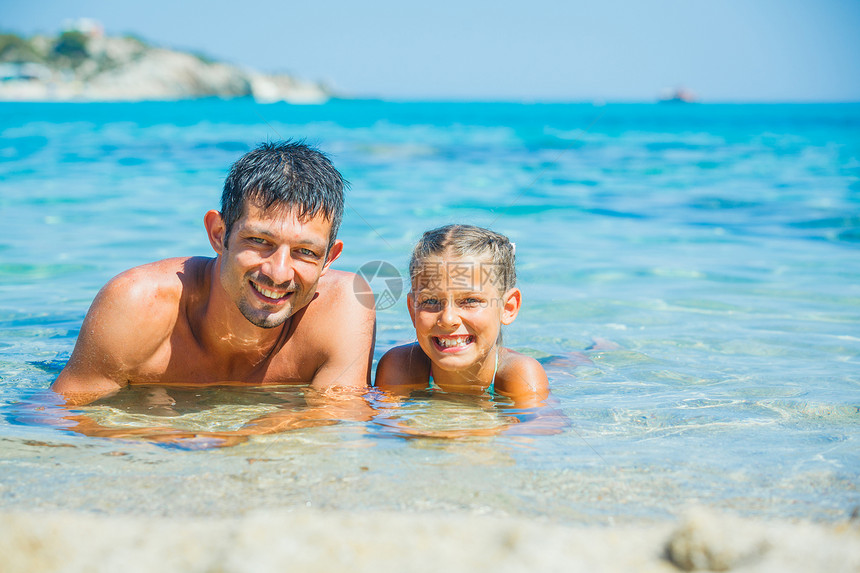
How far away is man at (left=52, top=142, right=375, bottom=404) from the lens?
3.50m

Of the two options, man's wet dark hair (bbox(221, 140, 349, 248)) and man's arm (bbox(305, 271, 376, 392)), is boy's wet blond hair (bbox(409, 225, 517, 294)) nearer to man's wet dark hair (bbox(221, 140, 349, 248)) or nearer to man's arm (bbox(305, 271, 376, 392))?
man's arm (bbox(305, 271, 376, 392))

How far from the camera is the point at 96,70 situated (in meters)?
90.0

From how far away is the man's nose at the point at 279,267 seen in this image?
3426 mm

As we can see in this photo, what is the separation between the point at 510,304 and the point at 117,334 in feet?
6.50

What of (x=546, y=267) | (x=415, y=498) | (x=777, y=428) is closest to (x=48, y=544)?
(x=415, y=498)

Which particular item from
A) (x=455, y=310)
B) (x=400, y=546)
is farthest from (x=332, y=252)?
(x=400, y=546)

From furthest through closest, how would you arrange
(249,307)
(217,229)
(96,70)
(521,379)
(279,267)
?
1. (96,70)
2. (521,379)
3. (217,229)
4. (249,307)
5. (279,267)

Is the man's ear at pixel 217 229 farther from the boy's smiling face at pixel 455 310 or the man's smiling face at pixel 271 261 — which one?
the boy's smiling face at pixel 455 310

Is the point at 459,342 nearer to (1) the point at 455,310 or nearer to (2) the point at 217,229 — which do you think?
(1) the point at 455,310

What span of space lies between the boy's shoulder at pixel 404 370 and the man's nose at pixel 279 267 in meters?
0.92

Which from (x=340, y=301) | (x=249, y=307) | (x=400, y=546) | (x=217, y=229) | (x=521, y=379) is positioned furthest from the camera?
(x=521, y=379)

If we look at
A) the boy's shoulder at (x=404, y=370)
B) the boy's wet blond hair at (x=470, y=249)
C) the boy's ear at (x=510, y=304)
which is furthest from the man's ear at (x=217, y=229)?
the boy's ear at (x=510, y=304)

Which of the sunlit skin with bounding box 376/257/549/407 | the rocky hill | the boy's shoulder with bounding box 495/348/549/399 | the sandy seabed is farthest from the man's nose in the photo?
the rocky hill

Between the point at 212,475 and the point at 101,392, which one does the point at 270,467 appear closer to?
the point at 212,475
